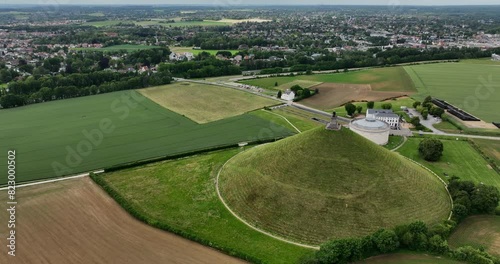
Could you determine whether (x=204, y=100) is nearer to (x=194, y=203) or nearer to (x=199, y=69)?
(x=199, y=69)

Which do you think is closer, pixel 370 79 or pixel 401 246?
pixel 401 246

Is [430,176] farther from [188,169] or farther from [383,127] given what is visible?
[188,169]

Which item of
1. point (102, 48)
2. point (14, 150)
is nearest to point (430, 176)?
point (14, 150)

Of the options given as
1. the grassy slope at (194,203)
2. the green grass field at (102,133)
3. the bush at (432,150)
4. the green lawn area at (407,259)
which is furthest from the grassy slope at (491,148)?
the grassy slope at (194,203)

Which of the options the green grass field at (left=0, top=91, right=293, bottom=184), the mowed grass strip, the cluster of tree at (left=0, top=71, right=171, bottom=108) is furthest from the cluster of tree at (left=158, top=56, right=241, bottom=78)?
the green grass field at (left=0, top=91, right=293, bottom=184)

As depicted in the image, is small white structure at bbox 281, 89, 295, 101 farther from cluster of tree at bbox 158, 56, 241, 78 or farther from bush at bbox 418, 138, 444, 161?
bush at bbox 418, 138, 444, 161

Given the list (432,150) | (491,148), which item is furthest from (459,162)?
(491,148)

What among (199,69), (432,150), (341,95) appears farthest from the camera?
(199,69)
